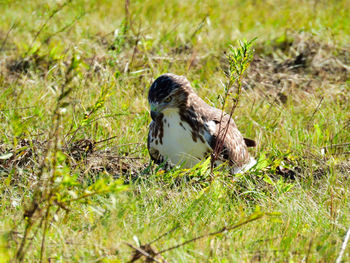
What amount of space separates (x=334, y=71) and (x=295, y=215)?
3.79 meters

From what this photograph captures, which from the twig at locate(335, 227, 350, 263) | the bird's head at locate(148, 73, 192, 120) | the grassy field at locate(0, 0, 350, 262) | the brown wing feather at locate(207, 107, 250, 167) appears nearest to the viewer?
the twig at locate(335, 227, 350, 263)

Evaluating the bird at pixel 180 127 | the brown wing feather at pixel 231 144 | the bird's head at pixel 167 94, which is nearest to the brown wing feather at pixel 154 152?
the bird at pixel 180 127

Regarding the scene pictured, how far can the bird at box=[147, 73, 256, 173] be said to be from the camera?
15.6ft

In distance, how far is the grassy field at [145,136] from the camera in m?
3.39

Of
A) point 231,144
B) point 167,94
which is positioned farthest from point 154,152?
point 231,144

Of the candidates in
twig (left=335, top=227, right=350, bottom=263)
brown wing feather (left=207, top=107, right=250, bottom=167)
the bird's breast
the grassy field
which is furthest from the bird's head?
twig (left=335, top=227, right=350, bottom=263)

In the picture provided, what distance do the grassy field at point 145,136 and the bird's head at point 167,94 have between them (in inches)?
16.4

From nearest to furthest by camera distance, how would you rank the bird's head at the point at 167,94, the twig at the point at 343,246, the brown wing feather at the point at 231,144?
the twig at the point at 343,246, the bird's head at the point at 167,94, the brown wing feather at the point at 231,144

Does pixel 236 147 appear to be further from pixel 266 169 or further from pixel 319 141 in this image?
pixel 319 141

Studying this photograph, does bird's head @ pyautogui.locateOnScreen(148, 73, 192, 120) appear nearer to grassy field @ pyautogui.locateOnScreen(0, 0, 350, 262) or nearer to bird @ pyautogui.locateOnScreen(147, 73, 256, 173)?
bird @ pyautogui.locateOnScreen(147, 73, 256, 173)

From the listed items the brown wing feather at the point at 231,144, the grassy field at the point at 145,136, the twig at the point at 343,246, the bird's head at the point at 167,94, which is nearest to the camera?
the twig at the point at 343,246

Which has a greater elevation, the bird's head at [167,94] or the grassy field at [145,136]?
the bird's head at [167,94]

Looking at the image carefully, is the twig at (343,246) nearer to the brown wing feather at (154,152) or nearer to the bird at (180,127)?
the bird at (180,127)

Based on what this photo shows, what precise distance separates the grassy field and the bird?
0.16 m
